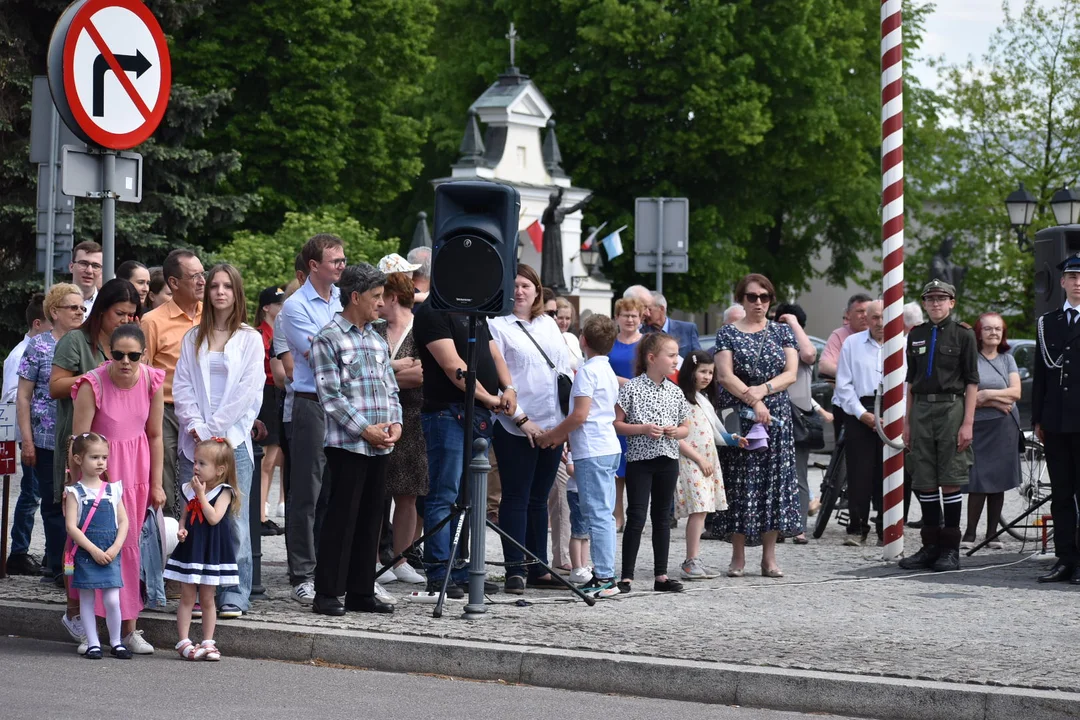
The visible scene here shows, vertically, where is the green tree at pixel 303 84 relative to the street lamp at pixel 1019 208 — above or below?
above

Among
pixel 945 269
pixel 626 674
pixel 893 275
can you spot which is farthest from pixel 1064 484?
pixel 945 269

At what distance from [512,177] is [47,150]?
3347 centimetres

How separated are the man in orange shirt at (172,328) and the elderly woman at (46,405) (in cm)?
84

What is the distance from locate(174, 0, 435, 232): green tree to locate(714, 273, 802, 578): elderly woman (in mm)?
28462

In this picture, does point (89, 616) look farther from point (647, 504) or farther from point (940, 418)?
point (940, 418)

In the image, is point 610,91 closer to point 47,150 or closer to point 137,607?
point 47,150

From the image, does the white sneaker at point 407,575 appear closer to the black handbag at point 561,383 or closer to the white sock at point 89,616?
the black handbag at point 561,383

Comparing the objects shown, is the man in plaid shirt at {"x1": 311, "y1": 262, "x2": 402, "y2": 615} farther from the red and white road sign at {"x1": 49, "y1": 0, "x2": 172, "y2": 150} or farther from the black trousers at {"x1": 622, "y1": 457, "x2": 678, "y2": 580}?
the black trousers at {"x1": 622, "y1": 457, "x2": 678, "y2": 580}

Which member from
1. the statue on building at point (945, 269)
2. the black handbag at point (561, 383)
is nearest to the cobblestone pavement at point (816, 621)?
the black handbag at point (561, 383)

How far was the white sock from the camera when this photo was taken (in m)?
8.45

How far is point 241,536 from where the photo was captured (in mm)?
8984

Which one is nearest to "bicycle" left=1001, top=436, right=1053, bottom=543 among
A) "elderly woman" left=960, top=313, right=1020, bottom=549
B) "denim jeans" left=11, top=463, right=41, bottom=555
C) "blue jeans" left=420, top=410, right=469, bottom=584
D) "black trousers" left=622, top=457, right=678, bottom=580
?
"elderly woman" left=960, top=313, right=1020, bottom=549

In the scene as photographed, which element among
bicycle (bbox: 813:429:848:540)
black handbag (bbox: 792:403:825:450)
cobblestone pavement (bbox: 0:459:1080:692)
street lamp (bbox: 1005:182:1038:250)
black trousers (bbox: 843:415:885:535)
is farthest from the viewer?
street lamp (bbox: 1005:182:1038:250)

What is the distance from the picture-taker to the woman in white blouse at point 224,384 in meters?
9.08
